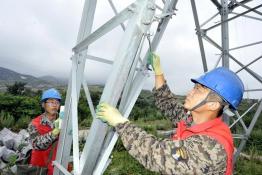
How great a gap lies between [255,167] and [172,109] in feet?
23.4

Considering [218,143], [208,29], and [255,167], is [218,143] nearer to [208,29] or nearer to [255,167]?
[208,29]

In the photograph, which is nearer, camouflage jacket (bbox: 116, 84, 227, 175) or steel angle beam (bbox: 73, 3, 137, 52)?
camouflage jacket (bbox: 116, 84, 227, 175)

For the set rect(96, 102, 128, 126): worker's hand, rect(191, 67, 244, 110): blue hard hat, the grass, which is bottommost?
the grass

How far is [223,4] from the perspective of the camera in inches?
271

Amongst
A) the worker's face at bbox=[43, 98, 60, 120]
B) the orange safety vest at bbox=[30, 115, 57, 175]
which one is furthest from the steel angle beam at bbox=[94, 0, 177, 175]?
the worker's face at bbox=[43, 98, 60, 120]

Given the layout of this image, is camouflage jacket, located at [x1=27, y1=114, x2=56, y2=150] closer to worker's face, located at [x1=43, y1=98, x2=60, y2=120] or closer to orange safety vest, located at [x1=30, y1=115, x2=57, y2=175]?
orange safety vest, located at [x1=30, y1=115, x2=57, y2=175]

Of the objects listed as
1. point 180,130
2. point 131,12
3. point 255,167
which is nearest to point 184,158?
point 180,130

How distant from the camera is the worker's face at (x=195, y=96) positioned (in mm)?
3168

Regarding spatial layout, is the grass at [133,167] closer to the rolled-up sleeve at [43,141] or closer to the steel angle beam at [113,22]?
the rolled-up sleeve at [43,141]

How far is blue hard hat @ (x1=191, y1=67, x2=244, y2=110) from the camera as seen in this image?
3.22 m

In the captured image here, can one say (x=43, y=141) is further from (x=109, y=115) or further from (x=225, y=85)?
(x=225, y=85)

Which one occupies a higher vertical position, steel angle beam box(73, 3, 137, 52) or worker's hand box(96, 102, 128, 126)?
steel angle beam box(73, 3, 137, 52)

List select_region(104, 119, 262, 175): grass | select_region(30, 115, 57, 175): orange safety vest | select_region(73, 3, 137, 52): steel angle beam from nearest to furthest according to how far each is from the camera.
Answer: select_region(73, 3, 137, 52): steel angle beam → select_region(30, 115, 57, 175): orange safety vest → select_region(104, 119, 262, 175): grass

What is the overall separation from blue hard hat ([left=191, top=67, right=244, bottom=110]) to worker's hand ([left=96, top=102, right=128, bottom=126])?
885 mm
